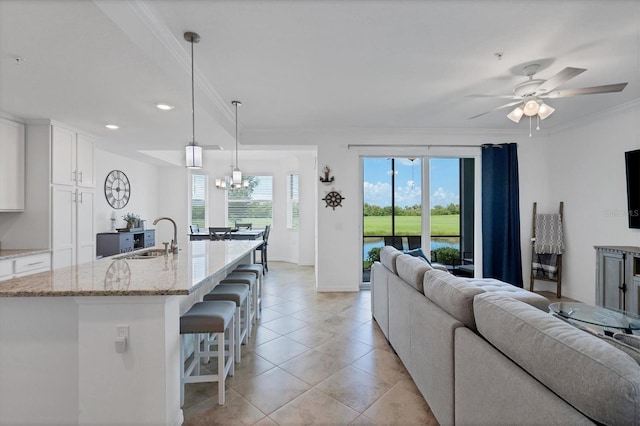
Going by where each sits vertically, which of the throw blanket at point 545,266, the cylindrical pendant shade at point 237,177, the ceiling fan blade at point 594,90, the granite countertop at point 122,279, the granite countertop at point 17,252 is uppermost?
the ceiling fan blade at point 594,90

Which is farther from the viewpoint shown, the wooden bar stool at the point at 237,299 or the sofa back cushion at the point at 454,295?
the wooden bar stool at the point at 237,299

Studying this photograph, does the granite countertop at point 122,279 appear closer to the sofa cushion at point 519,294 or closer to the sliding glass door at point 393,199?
the sofa cushion at point 519,294

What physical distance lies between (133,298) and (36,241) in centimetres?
310

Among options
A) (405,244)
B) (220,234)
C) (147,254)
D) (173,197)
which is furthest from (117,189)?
(405,244)

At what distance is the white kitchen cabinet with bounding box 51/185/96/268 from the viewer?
12.4 feet

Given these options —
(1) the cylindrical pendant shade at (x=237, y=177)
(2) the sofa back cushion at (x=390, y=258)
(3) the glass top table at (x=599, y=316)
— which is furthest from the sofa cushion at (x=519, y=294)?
(1) the cylindrical pendant shade at (x=237, y=177)

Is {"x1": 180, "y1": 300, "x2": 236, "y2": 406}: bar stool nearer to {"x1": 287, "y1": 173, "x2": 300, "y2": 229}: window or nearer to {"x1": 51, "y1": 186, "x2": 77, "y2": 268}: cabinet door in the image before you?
{"x1": 51, "y1": 186, "x2": 77, "y2": 268}: cabinet door

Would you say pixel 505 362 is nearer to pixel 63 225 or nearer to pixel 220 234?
pixel 63 225

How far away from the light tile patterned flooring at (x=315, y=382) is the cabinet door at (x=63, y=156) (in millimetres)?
3055

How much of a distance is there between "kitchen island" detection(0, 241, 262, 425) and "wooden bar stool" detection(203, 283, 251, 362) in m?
0.78

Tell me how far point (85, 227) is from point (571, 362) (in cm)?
519

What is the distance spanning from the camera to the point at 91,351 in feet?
5.58

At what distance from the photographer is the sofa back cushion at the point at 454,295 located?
1658 millimetres

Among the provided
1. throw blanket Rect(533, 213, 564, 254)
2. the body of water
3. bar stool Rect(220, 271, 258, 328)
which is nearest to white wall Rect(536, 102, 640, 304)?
throw blanket Rect(533, 213, 564, 254)
